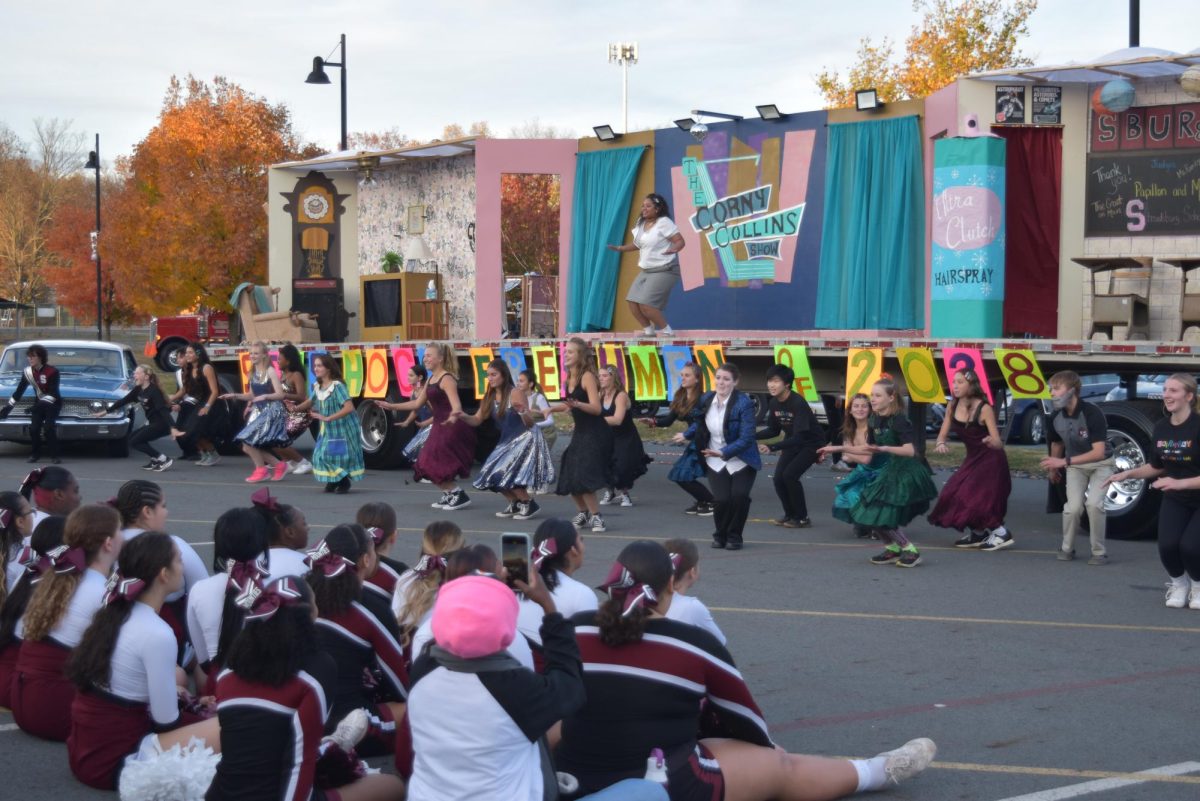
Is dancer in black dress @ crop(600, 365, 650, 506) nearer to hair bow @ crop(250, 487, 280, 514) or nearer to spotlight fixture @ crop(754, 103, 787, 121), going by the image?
spotlight fixture @ crop(754, 103, 787, 121)

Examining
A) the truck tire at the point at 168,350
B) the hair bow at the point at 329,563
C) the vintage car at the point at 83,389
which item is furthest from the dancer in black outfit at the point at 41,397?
the truck tire at the point at 168,350

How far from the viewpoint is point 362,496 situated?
15.2 metres

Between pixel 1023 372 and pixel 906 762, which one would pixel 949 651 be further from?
pixel 1023 372

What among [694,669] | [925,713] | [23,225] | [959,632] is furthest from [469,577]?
[23,225]

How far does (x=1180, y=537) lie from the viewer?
9.03m

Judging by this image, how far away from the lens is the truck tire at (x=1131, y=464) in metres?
11.5

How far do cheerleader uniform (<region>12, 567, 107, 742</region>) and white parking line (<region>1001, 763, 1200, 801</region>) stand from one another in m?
3.99

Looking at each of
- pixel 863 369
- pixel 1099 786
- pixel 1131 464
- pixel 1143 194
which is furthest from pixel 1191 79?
pixel 1099 786

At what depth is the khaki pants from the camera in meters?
10.7

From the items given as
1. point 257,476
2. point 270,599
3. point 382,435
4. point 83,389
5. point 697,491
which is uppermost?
point 270,599

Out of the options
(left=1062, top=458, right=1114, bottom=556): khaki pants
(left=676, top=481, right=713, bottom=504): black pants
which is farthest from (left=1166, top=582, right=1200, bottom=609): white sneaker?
(left=676, top=481, right=713, bottom=504): black pants

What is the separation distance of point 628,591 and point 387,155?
56.9 feet

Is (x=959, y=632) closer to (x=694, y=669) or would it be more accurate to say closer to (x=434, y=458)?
(x=694, y=669)

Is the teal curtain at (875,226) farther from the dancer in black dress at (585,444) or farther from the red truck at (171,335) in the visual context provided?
the red truck at (171,335)
